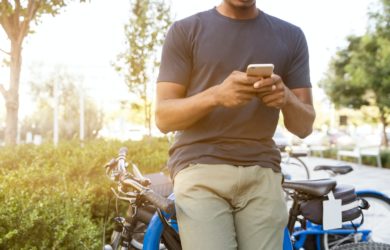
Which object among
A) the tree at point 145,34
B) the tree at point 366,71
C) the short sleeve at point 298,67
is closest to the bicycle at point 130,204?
the short sleeve at point 298,67

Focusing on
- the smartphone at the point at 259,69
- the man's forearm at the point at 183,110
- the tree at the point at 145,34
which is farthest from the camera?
the tree at the point at 145,34

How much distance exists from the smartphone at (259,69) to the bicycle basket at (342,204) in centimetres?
232

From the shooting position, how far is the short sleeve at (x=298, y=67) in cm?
226

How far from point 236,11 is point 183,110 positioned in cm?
46

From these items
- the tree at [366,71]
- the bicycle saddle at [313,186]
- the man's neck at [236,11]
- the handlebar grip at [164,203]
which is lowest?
the bicycle saddle at [313,186]

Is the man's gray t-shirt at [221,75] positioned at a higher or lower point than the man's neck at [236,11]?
lower

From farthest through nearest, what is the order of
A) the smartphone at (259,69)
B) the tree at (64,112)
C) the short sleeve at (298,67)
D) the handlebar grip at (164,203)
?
the tree at (64,112)
the short sleeve at (298,67)
the handlebar grip at (164,203)
the smartphone at (259,69)

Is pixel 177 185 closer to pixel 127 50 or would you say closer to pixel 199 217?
pixel 199 217

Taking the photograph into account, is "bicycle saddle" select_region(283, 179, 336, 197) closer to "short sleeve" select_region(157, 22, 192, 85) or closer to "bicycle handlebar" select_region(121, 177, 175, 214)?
"bicycle handlebar" select_region(121, 177, 175, 214)

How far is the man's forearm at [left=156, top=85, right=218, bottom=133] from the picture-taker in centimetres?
194

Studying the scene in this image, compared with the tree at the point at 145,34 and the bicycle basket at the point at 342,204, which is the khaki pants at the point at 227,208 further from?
the tree at the point at 145,34

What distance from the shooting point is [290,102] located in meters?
2.04

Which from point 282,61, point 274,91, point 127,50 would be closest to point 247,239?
point 274,91

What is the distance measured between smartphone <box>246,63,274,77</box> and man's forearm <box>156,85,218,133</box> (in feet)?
0.58
